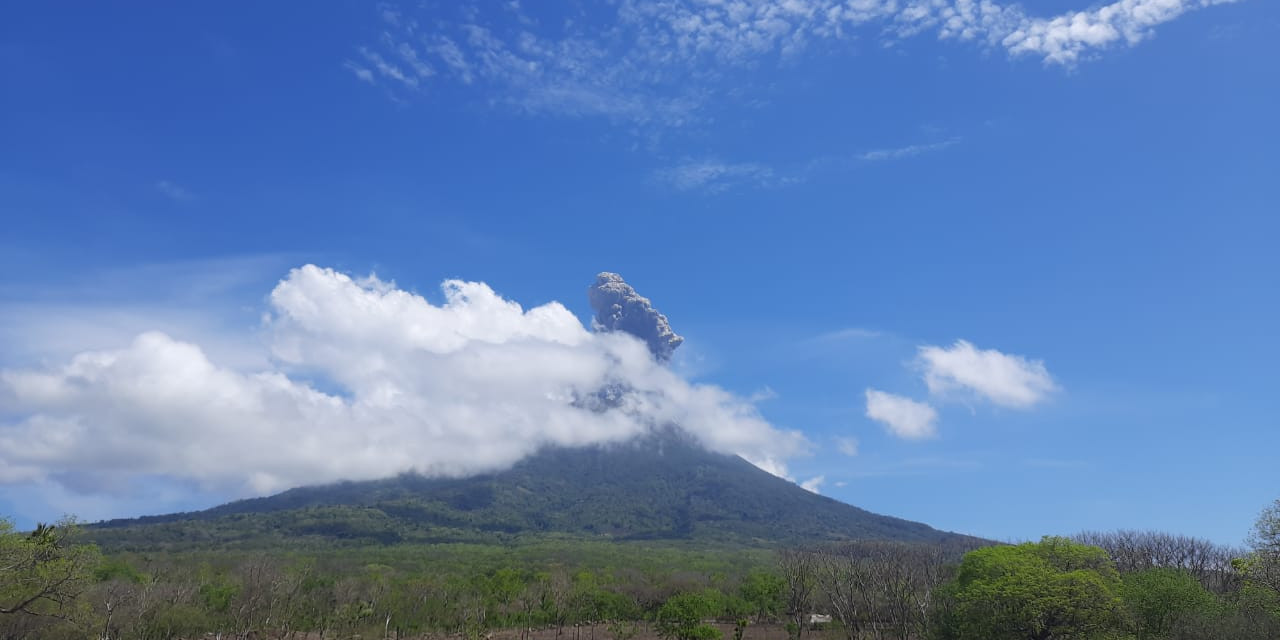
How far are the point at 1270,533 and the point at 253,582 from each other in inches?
3291

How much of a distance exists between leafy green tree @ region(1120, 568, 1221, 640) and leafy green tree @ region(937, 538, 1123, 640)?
4.58 ft

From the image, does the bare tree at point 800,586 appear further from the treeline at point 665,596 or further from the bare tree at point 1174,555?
the bare tree at point 1174,555

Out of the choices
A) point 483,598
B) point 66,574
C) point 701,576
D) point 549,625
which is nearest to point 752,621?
point 701,576

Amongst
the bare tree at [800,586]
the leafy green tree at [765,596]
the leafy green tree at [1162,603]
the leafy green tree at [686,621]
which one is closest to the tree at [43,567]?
the leafy green tree at [686,621]

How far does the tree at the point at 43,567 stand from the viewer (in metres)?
39.9

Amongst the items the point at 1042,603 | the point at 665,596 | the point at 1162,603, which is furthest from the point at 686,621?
the point at 1162,603

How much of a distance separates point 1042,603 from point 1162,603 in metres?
11.8

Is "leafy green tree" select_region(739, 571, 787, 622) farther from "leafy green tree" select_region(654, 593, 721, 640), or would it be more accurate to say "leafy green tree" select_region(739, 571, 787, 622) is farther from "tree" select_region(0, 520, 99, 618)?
"tree" select_region(0, 520, 99, 618)

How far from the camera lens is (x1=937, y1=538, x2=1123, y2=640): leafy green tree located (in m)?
43.7

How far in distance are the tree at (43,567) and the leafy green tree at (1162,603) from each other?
201 ft

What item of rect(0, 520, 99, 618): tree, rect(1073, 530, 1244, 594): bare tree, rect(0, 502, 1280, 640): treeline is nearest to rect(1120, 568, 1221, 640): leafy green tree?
rect(0, 502, 1280, 640): treeline

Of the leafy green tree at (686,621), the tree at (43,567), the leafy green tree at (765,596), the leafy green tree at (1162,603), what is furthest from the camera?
the leafy green tree at (765,596)

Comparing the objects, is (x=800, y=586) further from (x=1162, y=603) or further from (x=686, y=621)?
(x=1162, y=603)

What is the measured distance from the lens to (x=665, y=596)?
10362cm
